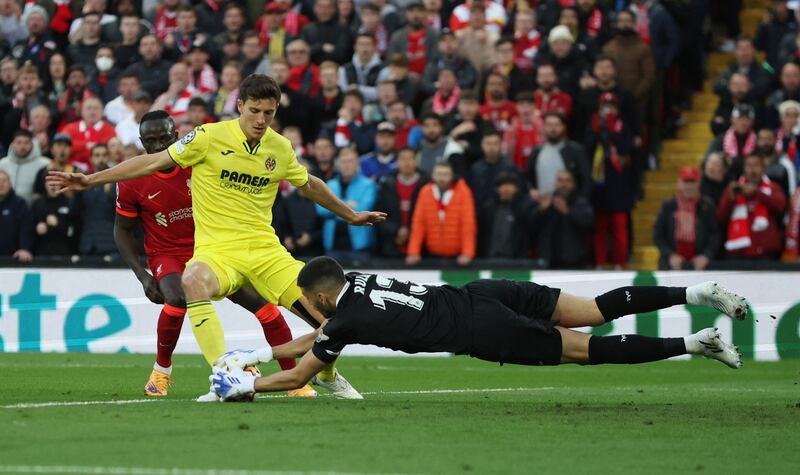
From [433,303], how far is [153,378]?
281cm

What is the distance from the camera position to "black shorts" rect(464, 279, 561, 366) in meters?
10.5

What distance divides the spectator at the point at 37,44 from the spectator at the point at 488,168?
808cm

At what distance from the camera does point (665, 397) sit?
40.2ft

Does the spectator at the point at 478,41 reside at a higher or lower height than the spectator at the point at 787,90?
higher

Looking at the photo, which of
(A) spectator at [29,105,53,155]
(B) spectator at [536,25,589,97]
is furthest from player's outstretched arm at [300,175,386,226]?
(A) spectator at [29,105,53,155]

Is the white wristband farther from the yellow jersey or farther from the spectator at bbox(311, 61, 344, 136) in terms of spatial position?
the spectator at bbox(311, 61, 344, 136)

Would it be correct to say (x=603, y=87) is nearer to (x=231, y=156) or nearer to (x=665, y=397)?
(x=665, y=397)

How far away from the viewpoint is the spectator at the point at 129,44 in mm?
23547

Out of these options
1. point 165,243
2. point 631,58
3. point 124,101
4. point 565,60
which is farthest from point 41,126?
point 165,243

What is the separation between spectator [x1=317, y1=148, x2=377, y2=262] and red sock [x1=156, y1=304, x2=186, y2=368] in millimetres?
7240

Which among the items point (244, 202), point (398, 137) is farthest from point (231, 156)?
point (398, 137)

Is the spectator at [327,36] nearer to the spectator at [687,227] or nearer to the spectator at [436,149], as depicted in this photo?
the spectator at [436,149]

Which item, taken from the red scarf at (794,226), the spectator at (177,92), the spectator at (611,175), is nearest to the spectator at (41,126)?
the spectator at (177,92)

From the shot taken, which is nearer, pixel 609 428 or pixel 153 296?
pixel 609 428
